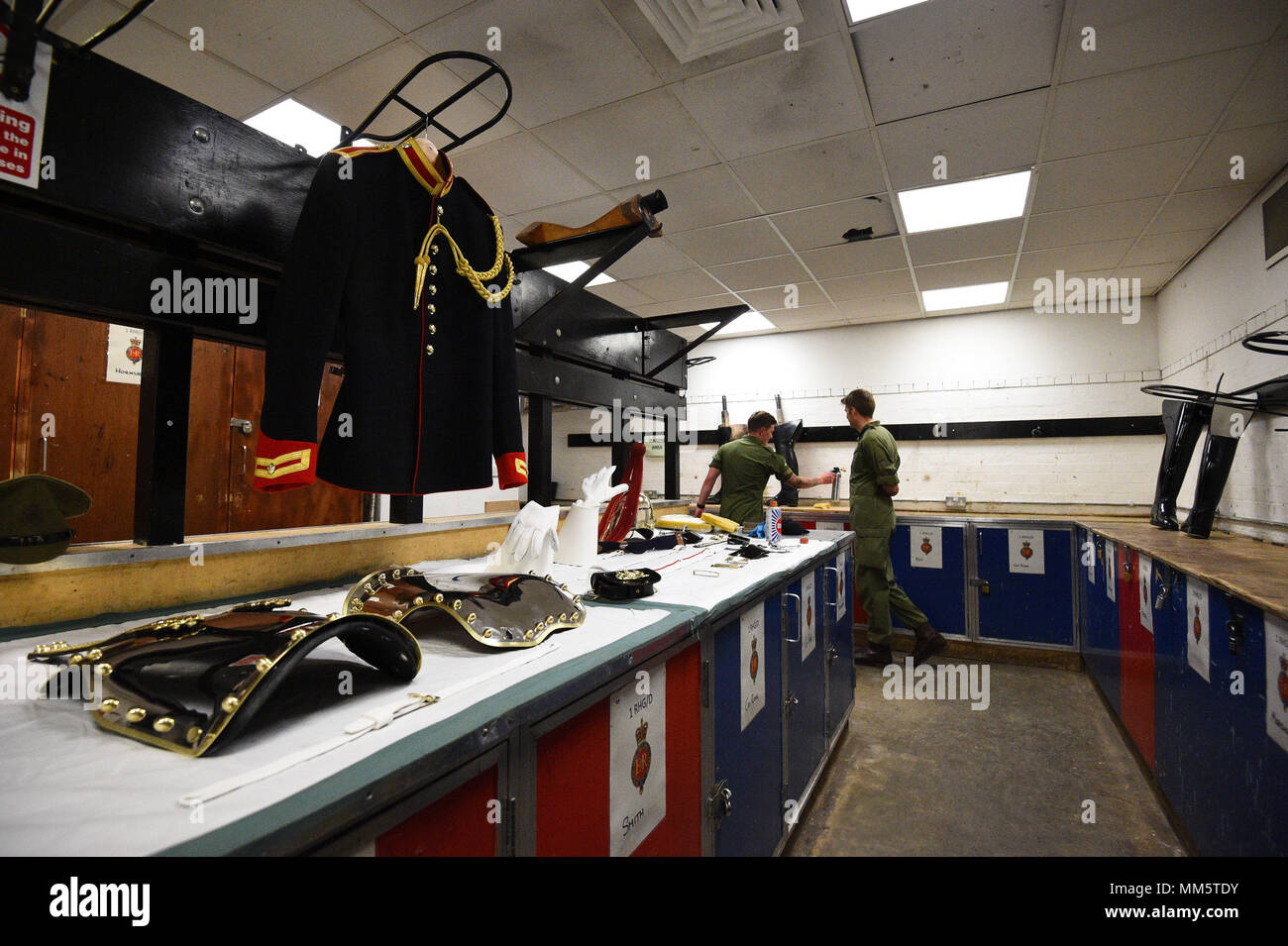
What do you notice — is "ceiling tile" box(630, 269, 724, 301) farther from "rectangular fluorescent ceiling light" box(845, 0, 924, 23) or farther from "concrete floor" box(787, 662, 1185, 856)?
"concrete floor" box(787, 662, 1185, 856)

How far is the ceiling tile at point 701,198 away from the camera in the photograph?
3250 millimetres

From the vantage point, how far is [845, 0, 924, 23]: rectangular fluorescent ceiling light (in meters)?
2.07

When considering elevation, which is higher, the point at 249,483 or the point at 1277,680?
the point at 249,483

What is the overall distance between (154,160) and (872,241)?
4.03m

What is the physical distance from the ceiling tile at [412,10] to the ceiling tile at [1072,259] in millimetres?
4100

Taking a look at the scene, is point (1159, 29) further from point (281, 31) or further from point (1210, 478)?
point (281, 31)

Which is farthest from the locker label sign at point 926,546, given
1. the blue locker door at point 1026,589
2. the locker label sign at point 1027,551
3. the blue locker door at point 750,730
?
the blue locker door at point 750,730

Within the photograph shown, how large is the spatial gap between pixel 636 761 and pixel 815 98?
9.17 ft

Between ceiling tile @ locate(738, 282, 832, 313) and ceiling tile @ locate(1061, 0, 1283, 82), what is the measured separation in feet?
8.77

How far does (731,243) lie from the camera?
4105mm

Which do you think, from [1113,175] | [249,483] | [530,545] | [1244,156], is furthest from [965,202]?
[249,483]

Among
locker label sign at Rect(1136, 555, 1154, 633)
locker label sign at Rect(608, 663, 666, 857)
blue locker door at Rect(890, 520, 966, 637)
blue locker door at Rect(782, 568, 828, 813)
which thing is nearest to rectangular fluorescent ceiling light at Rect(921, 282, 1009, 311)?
blue locker door at Rect(890, 520, 966, 637)
